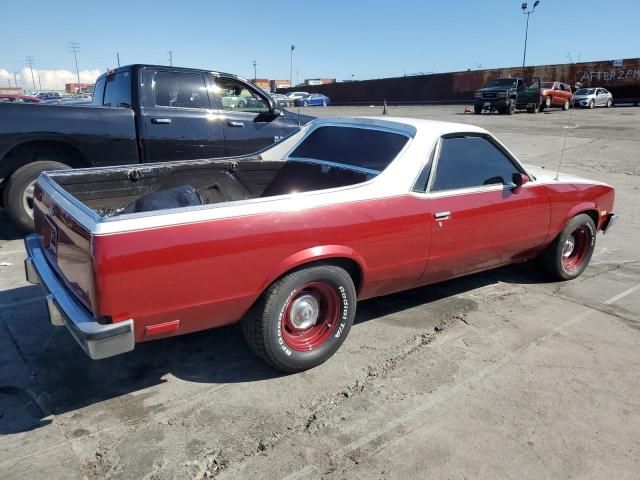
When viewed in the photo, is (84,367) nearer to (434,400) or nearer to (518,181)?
(434,400)

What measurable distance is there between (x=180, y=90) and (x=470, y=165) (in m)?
4.01

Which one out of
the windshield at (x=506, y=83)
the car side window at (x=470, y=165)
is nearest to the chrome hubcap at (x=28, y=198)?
the car side window at (x=470, y=165)

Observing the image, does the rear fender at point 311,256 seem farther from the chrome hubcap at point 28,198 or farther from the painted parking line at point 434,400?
the chrome hubcap at point 28,198

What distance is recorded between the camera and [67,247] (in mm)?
2789

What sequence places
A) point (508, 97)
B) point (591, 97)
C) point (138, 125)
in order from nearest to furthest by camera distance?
point (138, 125) < point (508, 97) < point (591, 97)

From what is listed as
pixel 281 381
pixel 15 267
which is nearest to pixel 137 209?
pixel 281 381

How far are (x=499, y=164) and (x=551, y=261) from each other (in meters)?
1.14

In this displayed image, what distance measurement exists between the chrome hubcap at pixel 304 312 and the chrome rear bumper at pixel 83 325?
3.27 feet

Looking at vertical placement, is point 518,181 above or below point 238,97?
below

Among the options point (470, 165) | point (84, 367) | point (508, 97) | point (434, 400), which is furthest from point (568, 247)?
point (508, 97)

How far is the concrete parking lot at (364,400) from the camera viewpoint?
246cm

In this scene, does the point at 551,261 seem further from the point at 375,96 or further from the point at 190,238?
the point at 375,96

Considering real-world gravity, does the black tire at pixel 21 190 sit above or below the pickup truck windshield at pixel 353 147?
below

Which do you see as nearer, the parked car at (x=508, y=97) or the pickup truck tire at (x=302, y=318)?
the pickup truck tire at (x=302, y=318)
